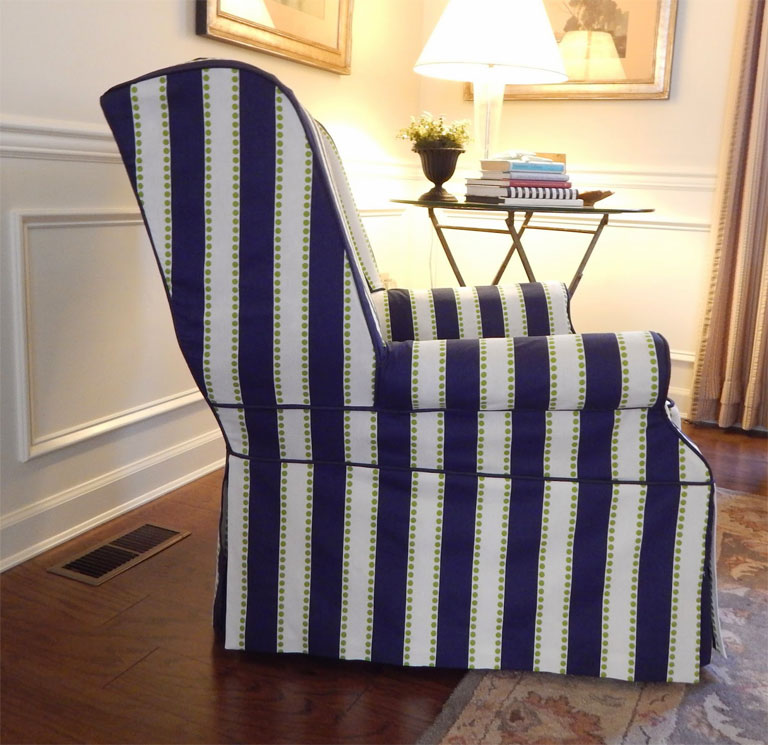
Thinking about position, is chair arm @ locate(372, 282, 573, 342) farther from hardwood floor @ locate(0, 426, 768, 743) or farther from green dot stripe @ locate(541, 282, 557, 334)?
hardwood floor @ locate(0, 426, 768, 743)

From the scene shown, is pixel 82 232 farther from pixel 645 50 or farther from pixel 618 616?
pixel 645 50

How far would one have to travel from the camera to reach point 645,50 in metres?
3.16

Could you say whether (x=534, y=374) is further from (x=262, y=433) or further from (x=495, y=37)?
(x=495, y=37)

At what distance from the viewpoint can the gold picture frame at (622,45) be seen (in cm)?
313

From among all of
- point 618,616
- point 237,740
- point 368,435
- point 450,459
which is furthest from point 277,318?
point 618,616

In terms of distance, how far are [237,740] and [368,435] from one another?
52 cm

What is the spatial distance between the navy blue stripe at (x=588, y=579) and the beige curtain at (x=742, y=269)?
1.85 m

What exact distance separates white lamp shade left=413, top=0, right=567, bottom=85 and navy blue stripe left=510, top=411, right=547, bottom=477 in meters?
1.69

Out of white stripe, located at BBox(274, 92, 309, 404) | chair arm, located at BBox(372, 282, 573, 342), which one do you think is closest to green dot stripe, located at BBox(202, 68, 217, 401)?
white stripe, located at BBox(274, 92, 309, 404)

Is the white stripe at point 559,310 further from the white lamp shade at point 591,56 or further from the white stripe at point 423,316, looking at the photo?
the white lamp shade at point 591,56

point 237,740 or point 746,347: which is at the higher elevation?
point 746,347

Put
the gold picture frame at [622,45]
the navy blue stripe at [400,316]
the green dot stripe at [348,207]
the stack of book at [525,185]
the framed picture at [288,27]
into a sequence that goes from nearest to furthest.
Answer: the green dot stripe at [348,207], the navy blue stripe at [400,316], the framed picture at [288,27], the stack of book at [525,185], the gold picture frame at [622,45]

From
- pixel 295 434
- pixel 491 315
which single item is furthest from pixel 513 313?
pixel 295 434

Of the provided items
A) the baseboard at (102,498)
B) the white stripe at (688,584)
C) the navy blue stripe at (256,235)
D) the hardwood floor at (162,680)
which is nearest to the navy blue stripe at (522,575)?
the hardwood floor at (162,680)
